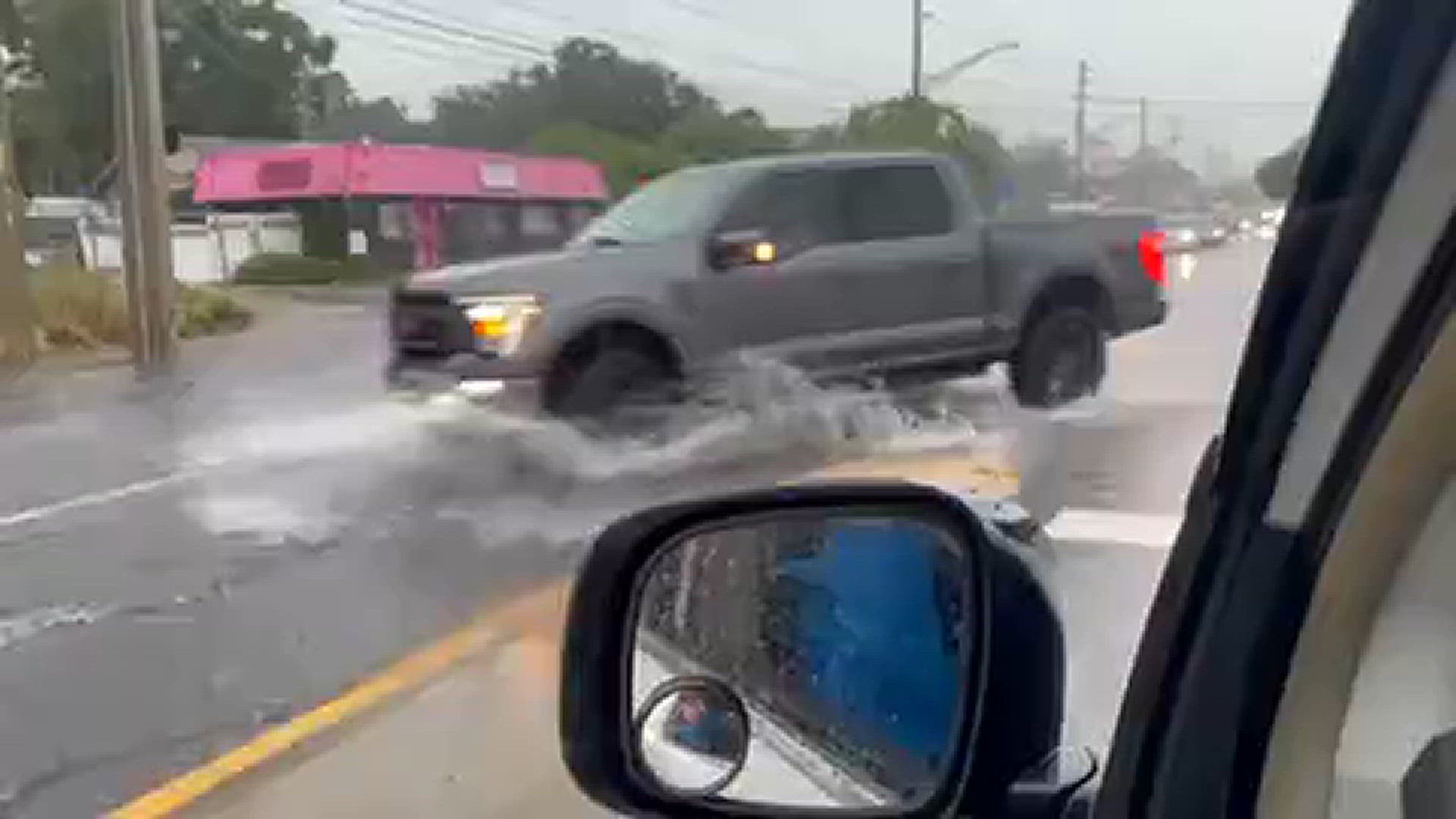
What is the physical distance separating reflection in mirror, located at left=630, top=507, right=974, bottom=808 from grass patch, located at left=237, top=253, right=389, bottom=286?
24.3 m

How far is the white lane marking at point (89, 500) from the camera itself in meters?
8.63

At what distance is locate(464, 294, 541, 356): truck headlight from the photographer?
30.0 ft

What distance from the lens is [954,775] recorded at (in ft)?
4.09

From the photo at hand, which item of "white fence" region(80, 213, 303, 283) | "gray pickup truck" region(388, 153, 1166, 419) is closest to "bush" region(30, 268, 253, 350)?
"white fence" region(80, 213, 303, 283)

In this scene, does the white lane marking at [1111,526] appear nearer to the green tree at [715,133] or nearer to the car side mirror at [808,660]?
the car side mirror at [808,660]

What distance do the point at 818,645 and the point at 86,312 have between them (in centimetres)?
2156

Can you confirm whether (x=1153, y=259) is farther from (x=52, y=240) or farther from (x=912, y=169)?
(x=52, y=240)

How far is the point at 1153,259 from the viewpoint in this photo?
10.9 meters

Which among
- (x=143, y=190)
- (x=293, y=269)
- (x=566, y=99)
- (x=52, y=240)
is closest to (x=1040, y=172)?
(x=143, y=190)

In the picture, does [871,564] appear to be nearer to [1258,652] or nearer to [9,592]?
[1258,652]

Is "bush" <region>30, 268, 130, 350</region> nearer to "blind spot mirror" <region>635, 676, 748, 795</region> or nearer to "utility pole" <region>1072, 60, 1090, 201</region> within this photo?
"utility pole" <region>1072, 60, 1090, 201</region>

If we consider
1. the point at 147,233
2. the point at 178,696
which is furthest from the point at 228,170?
the point at 178,696

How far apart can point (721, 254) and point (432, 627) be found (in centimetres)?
419

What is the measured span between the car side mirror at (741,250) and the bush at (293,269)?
55.4 ft
